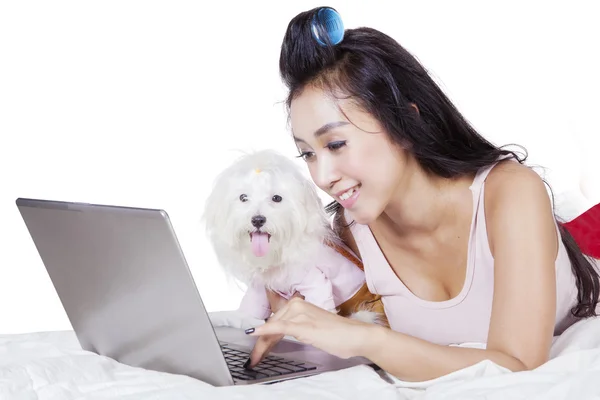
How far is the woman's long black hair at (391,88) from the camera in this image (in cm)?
183

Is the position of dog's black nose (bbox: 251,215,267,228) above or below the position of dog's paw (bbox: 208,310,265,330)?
above

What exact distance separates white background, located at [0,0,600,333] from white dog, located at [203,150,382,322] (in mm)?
1542

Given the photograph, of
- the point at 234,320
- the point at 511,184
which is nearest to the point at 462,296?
the point at 511,184

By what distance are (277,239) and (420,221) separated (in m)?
0.39

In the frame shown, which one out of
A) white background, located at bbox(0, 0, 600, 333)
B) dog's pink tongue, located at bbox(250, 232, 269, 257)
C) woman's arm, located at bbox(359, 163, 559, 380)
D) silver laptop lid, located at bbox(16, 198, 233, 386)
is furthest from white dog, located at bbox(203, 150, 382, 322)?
white background, located at bbox(0, 0, 600, 333)

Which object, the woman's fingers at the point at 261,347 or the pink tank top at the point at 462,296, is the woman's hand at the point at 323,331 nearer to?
the woman's fingers at the point at 261,347

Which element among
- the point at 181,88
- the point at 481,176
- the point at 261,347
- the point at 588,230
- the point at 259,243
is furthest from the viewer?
the point at 181,88

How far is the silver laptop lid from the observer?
1.41 m

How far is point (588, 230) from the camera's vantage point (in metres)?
2.57

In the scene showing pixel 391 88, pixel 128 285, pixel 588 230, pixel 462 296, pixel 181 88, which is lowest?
pixel 588 230

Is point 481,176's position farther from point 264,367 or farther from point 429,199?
point 264,367

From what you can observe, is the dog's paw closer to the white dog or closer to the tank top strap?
the white dog

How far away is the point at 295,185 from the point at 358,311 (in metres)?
0.43

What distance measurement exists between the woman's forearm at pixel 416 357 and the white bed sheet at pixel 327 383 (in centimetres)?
3
